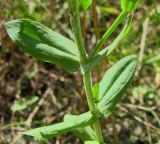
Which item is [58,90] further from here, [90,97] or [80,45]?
[80,45]

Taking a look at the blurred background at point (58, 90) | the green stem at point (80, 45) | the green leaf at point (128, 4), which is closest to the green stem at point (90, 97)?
the green stem at point (80, 45)

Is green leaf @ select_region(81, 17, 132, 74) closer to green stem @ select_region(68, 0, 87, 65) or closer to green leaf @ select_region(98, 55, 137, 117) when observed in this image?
green stem @ select_region(68, 0, 87, 65)

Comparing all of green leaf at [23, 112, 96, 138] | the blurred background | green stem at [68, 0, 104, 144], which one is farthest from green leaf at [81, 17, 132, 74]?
the blurred background

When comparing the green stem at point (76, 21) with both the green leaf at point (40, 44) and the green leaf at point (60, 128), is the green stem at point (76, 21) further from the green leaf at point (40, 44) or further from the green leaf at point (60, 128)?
the green leaf at point (60, 128)

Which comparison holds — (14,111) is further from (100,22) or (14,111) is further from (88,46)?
(100,22)

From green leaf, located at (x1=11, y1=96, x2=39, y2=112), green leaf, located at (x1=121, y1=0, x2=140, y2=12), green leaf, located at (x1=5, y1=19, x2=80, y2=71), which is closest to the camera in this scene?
green leaf, located at (x1=121, y1=0, x2=140, y2=12)

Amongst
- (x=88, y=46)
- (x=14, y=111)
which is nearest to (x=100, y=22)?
(x=88, y=46)

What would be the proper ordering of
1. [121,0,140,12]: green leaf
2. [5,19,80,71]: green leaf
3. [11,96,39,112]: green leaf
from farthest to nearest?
[11,96,39,112]: green leaf
[5,19,80,71]: green leaf
[121,0,140,12]: green leaf
